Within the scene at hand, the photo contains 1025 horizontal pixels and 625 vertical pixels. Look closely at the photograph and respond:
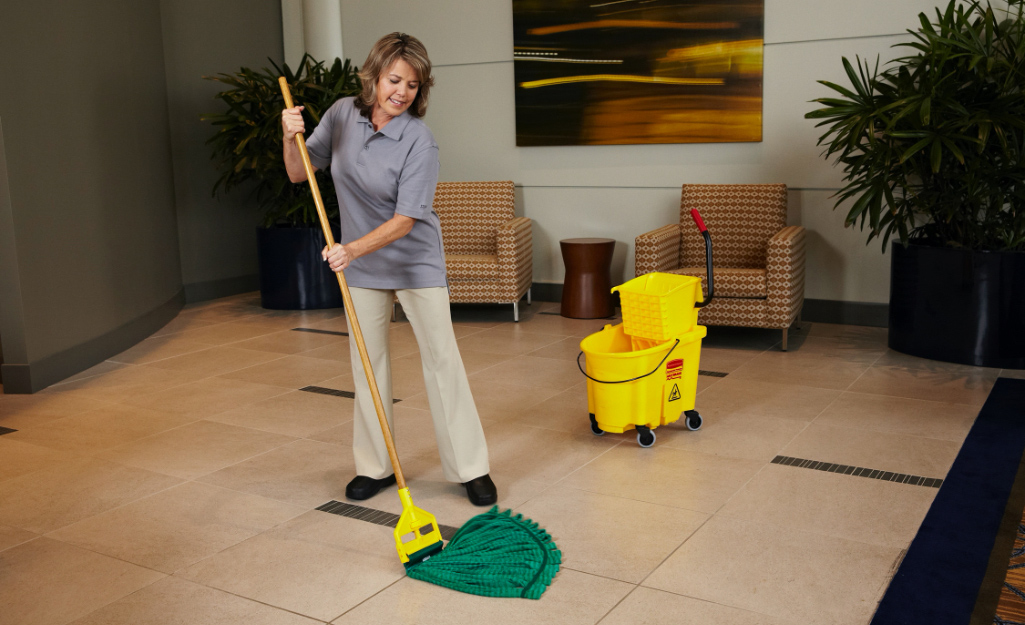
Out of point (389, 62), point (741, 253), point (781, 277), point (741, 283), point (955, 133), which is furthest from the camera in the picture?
point (741, 253)

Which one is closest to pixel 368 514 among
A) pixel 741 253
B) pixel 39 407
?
pixel 39 407

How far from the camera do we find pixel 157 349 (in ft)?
16.9

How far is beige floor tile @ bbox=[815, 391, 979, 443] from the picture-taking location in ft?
11.3

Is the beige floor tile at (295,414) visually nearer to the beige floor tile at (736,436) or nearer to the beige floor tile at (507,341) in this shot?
the beige floor tile at (507,341)

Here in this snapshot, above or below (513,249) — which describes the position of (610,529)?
below

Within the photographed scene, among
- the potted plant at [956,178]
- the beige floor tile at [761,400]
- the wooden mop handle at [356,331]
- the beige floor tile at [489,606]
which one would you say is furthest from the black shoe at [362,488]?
the potted plant at [956,178]

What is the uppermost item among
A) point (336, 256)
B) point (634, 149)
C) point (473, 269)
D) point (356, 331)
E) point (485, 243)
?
point (634, 149)

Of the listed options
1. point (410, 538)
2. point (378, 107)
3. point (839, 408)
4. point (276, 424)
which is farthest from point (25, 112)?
point (839, 408)

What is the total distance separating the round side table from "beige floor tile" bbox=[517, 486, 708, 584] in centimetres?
302

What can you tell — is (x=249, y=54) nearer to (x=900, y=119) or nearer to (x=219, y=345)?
(x=219, y=345)

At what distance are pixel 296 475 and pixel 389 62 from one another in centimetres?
148

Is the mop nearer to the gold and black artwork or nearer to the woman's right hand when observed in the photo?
the woman's right hand

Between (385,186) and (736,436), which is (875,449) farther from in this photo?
(385,186)

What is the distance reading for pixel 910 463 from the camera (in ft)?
10.1
